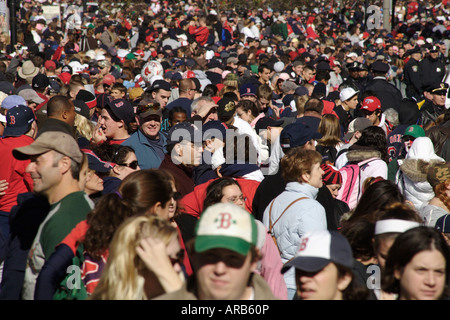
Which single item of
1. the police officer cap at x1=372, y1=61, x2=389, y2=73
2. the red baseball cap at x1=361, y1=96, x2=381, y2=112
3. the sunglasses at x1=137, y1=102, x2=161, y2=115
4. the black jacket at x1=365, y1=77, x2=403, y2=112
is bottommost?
the sunglasses at x1=137, y1=102, x2=161, y2=115

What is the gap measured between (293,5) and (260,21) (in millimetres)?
6898

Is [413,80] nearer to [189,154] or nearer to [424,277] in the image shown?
[189,154]

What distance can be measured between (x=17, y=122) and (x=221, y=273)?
12.1 feet

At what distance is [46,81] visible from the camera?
9562mm

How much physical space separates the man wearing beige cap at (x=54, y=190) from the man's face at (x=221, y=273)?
99 cm

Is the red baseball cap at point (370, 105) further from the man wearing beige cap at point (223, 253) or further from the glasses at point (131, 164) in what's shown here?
the man wearing beige cap at point (223, 253)

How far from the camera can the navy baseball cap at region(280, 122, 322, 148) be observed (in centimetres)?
563

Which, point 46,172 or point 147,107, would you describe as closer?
point 46,172

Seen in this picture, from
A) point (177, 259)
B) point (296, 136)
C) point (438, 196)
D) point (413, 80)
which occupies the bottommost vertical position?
point (177, 259)

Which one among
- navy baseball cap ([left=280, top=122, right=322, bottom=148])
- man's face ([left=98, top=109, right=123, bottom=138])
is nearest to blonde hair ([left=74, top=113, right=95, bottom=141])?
man's face ([left=98, top=109, right=123, bottom=138])

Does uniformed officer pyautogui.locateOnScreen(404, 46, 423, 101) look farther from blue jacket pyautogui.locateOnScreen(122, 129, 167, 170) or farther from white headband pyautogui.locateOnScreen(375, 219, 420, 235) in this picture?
white headband pyautogui.locateOnScreen(375, 219, 420, 235)

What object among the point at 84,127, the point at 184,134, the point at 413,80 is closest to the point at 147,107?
the point at 84,127

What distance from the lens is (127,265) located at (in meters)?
2.79

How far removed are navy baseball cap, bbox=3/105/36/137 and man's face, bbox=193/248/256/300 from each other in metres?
3.53
